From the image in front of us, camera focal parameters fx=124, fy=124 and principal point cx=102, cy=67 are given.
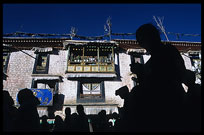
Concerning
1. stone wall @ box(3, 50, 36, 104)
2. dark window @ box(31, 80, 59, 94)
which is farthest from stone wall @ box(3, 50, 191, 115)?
dark window @ box(31, 80, 59, 94)

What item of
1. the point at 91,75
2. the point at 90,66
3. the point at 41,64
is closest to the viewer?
the point at 91,75

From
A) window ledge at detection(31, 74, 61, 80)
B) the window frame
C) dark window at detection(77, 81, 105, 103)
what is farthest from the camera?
the window frame

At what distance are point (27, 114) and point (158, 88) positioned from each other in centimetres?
149

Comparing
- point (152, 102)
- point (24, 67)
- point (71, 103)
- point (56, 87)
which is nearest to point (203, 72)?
point (152, 102)

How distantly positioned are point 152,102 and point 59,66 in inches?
471

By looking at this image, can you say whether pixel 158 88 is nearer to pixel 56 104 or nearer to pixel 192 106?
pixel 192 106

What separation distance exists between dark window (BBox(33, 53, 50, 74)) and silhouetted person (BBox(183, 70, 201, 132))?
12.1m

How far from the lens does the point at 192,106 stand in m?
1.11

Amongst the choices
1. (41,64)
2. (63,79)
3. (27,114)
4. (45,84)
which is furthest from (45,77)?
(27,114)

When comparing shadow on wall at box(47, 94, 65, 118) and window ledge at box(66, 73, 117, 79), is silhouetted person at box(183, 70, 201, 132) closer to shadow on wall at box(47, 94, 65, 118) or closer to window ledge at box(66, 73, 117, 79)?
window ledge at box(66, 73, 117, 79)

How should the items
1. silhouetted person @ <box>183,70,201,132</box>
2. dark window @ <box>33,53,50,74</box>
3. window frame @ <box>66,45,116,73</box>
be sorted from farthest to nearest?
dark window @ <box>33,53,50,74</box>, window frame @ <box>66,45,116,73</box>, silhouetted person @ <box>183,70,201,132</box>

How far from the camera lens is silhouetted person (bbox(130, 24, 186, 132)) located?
1044 millimetres

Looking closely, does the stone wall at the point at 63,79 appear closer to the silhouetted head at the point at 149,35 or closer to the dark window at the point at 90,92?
the dark window at the point at 90,92

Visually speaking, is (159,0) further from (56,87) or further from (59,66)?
(59,66)
